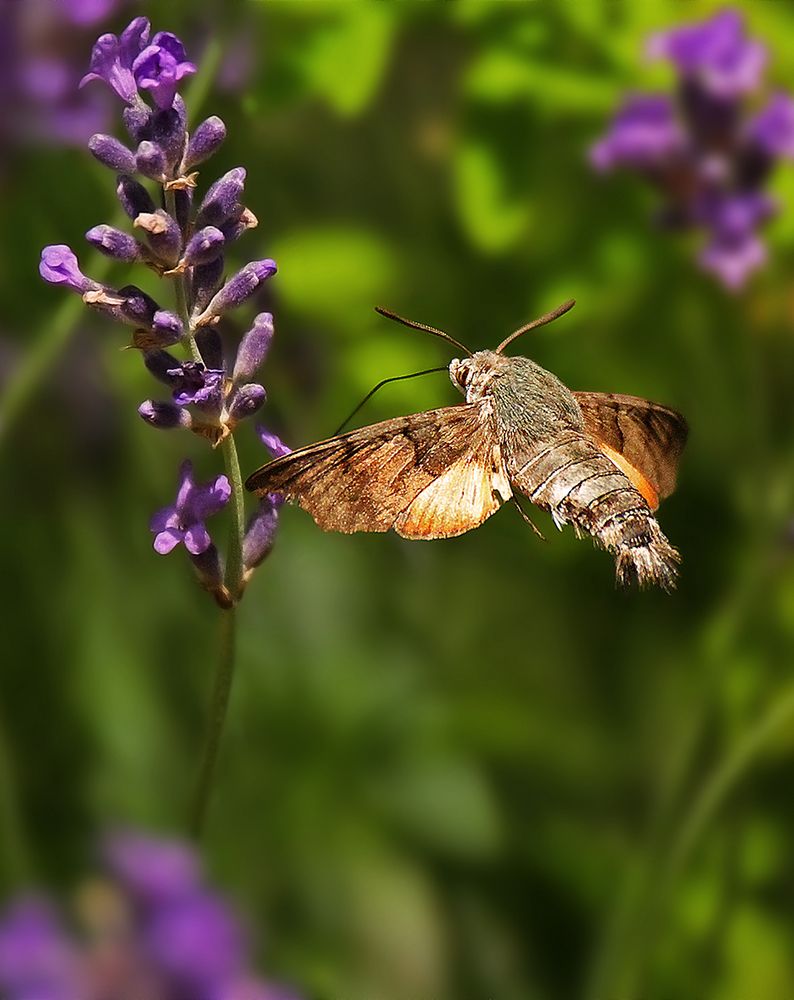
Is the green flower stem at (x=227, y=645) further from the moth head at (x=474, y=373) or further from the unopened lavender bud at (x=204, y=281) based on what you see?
the moth head at (x=474, y=373)

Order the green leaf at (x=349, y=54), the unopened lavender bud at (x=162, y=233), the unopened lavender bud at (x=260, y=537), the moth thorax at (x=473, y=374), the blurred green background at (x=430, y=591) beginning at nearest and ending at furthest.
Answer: the unopened lavender bud at (x=162, y=233) → the unopened lavender bud at (x=260, y=537) → the moth thorax at (x=473, y=374) → the green leaf at (x=349, y=54) → the blurred green background at (x=430, y=591)

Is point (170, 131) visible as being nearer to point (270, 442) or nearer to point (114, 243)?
point (114, 243)

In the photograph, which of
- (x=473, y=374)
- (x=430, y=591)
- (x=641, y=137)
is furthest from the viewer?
(x=430, y=591)

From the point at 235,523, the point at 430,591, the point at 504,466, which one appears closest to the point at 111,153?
the point at 235,523

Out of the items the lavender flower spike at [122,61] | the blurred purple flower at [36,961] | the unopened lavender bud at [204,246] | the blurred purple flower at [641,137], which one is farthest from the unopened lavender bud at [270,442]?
the blurred purple flower at [641,137]

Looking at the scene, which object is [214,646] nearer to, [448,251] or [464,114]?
[448,251]

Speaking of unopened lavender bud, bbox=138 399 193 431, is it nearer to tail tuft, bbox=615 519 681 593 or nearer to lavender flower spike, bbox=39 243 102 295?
lavender flower spike, bbox=39 243 102 295
